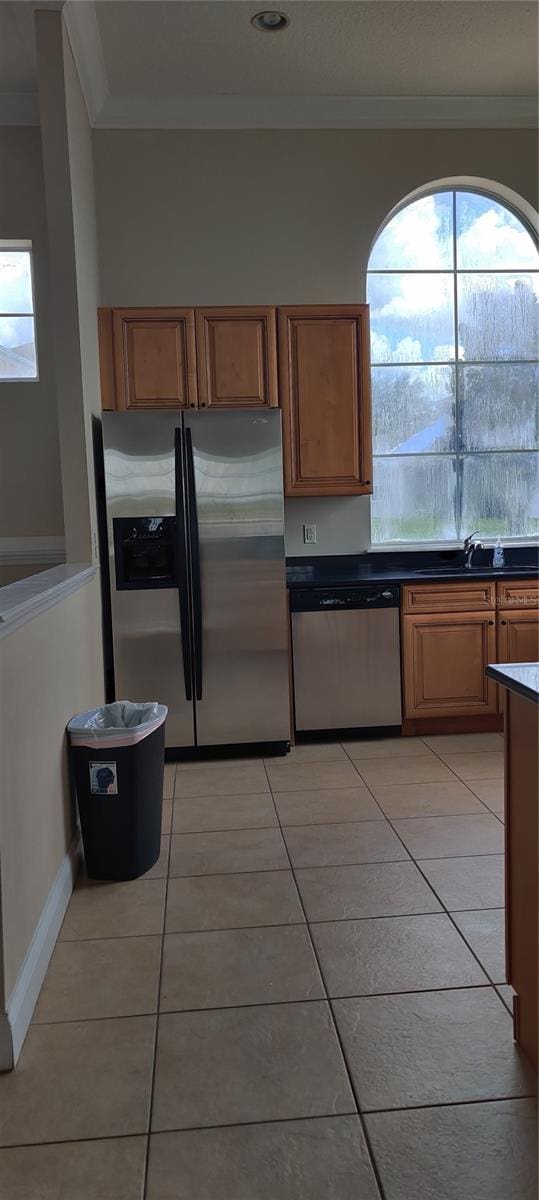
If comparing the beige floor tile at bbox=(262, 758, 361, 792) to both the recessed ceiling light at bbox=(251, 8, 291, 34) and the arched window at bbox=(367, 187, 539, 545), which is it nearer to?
the arched window at bbox=(367, 187, 539, 545)

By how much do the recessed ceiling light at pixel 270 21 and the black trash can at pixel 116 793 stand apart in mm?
2964

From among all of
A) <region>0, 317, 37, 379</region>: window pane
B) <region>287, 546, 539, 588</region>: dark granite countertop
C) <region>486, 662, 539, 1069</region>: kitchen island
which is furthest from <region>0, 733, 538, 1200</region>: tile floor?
<region>0, 317, 37, 379</region>: window pane

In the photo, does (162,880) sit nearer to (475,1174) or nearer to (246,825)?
(246,825)

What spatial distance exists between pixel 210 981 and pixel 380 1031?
18.6 inches

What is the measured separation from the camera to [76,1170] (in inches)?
62.4

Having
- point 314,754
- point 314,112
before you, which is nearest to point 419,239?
point 314,112

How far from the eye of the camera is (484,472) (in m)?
4.91

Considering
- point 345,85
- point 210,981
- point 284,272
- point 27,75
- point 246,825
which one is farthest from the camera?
point 284,272

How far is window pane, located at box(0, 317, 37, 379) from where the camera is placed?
450 cm

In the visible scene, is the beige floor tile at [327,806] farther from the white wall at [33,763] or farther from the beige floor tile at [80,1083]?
the beige floor tile at [80,1083]

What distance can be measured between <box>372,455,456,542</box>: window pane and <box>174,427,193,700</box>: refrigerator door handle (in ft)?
4.33

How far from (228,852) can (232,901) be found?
0.38m

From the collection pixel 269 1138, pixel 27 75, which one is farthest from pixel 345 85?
pixel 269 1138

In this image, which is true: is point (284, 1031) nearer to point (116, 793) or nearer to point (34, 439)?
point (116, 793)
